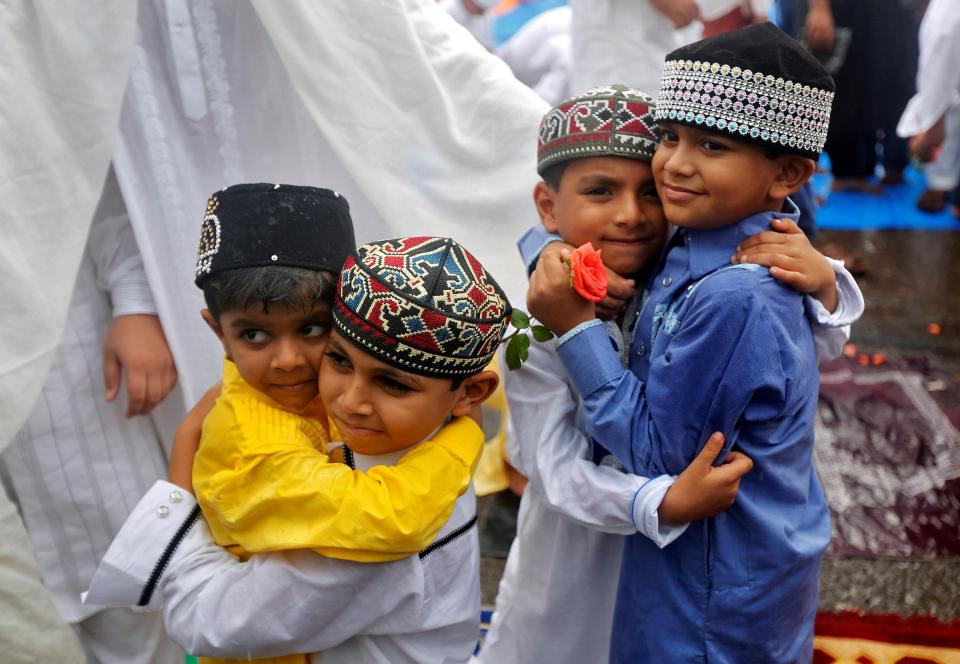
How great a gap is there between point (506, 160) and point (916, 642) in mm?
1788

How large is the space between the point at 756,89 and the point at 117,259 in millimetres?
1409

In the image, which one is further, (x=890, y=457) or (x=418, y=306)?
(x=890, y=457)

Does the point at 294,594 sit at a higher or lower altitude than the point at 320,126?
lower

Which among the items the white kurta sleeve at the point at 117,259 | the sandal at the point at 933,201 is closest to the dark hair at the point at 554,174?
the white kurta sleeve at the point at 117,259

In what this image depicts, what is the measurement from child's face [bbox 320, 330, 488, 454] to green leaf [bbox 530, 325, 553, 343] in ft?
0.90

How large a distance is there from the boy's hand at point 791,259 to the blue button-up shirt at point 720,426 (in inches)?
0.8

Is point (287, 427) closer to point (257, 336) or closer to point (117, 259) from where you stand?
point (257, 336)

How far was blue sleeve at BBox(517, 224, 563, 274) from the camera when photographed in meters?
1.78

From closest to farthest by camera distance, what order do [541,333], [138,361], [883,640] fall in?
[541,333], [138,361], [883,640]

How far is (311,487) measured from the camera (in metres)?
1.37

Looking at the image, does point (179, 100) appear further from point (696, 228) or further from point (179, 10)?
point (696, 228)

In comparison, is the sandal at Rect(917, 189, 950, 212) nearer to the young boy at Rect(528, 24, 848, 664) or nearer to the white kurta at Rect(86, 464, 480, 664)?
the young boy at Rect(528, 24, 848, 664)

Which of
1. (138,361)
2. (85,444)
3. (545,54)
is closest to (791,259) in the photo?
(138,361)

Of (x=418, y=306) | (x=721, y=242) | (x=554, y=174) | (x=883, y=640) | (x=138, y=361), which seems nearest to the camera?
(x=418, y=306)
